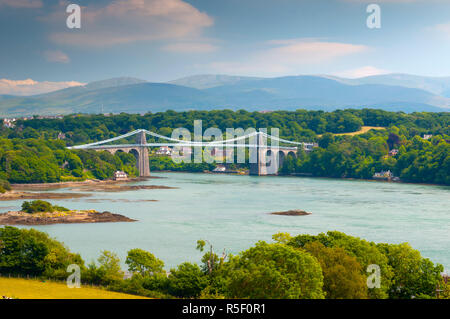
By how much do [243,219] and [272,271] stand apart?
1773cm

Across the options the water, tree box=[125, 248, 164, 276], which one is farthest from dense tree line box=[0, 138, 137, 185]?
tree box=[125, 248, 164, 276]

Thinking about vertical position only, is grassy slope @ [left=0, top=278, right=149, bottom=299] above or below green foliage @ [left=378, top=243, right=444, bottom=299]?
below

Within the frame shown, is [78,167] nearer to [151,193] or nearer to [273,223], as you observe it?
[151,193]

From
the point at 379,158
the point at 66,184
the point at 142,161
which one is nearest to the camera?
the point at 66,184

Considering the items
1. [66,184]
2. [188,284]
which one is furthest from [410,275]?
[66,184]

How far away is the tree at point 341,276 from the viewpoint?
36.1ft

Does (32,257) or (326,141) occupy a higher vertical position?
(326,141)

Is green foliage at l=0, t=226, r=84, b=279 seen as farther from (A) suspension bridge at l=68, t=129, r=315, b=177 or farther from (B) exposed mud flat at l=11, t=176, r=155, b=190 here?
(A) suspension bridge at l=68, t=129, r=315, b=177

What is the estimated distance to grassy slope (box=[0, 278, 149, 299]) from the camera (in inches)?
476

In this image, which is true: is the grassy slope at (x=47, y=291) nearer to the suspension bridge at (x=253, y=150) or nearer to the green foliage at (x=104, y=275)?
the green foliage at (x=104, y=275)

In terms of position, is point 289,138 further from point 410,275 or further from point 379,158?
point 410,275

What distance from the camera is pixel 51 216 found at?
27.4 meters
